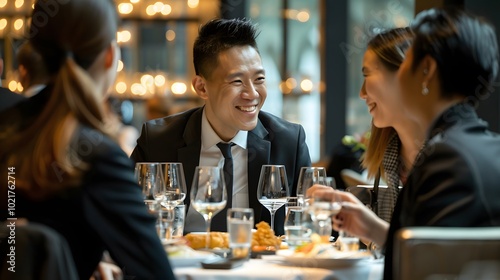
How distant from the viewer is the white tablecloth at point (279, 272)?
6.98 ft

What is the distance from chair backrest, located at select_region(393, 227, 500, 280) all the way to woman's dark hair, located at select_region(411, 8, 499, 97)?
489 millimetres

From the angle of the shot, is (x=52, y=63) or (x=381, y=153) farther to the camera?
(x=381, y=153)

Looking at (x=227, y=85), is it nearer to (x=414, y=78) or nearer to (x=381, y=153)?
(x=381, y=153)

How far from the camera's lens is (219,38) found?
11.8 feet

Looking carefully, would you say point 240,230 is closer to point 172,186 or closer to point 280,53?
point 172,186

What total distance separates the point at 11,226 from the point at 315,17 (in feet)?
25.4

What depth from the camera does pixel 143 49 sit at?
35.2ft

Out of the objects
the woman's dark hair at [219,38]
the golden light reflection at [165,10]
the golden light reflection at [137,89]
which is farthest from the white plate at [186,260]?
the golden light reflection at [165,10]

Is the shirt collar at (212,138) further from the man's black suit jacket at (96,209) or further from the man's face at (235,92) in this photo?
the man's black suit jacket at (96,209)

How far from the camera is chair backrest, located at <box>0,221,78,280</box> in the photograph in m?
1.57

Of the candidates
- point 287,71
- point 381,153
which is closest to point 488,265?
point 381,153

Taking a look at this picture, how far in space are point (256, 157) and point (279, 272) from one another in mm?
1277

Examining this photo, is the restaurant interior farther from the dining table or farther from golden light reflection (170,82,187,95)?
the dining table

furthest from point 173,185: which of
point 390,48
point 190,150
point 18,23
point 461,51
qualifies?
point 18,23
